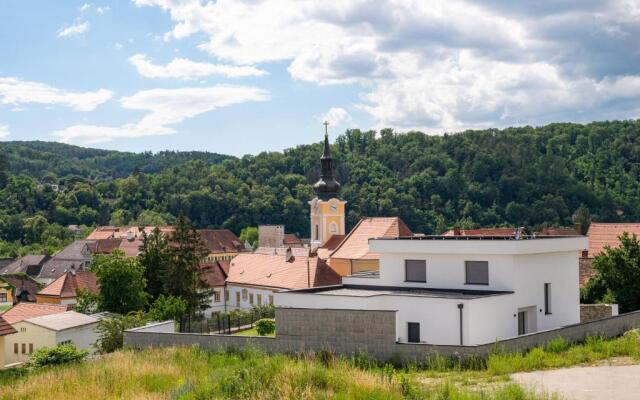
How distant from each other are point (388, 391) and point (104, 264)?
27170 millimetres

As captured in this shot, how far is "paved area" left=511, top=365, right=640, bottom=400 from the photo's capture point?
1400 cm

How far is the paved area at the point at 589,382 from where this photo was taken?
45.9 feet

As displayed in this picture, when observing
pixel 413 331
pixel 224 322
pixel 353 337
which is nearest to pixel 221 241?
pixel 224 322

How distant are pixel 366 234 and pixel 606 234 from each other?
1598cm

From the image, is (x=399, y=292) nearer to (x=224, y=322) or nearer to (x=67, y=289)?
(x=224, y=322)

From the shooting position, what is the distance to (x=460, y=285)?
88.2ft

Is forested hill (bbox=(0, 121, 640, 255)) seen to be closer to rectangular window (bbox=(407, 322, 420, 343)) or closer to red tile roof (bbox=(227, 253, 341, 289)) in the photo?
red tile roof (bbox=(227, 253, 341, 289))

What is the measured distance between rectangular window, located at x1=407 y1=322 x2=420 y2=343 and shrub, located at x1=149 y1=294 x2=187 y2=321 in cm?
1459

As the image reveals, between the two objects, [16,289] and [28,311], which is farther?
[16,289]

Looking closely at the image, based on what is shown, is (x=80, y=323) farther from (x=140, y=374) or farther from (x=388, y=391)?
(x=388, y=391)

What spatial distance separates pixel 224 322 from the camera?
36.3 meters

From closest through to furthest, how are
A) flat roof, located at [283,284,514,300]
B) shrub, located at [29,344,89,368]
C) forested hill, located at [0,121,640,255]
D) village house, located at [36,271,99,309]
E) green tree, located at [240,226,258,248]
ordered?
1. shrub, located at [29,344,89,368]
2. flat roof, located at [283,284,514,300]
3. village house, located at [36,271,99,309]
4. green tree, located at [240,226,258,248]
5. forested hill, located at [0,121,640,255]

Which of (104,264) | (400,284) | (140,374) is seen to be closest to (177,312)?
(104,264)

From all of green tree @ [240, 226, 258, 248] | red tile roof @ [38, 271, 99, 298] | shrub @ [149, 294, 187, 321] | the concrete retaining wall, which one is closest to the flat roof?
the concrete retaining wall
